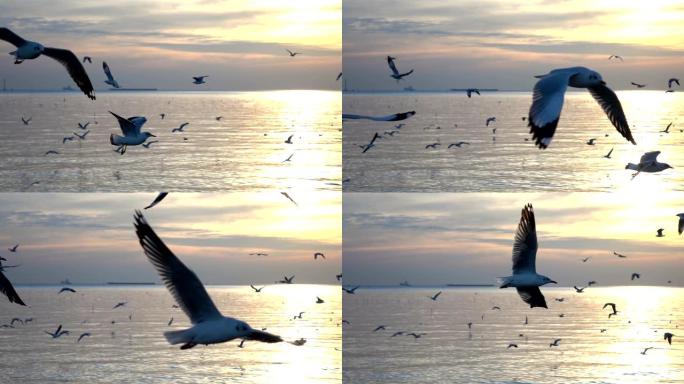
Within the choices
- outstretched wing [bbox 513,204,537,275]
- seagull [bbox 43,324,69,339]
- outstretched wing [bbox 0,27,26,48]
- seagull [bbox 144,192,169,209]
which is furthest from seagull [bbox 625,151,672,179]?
seagull [bbox 43,324,69,339]

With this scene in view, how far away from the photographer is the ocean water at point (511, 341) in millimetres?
11852

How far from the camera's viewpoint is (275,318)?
479 inches

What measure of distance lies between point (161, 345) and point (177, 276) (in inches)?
343

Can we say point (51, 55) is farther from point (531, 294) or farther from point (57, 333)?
point (57, 333)

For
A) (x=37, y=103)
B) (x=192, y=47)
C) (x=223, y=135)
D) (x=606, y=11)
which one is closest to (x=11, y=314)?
(x=223, y=135)

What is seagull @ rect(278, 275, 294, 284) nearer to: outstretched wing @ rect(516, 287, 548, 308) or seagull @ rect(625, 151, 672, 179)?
outstretched wing @ rect(516, 287, 548, 308)

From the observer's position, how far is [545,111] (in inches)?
235

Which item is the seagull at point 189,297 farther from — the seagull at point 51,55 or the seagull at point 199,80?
the seagull at point 199,80

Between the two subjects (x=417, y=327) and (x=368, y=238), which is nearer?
(x=368, y=238)

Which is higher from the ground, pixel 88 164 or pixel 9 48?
pixel 9 48

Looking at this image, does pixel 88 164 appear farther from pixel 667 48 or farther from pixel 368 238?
pixel 667 48

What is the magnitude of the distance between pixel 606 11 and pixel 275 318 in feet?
14.9

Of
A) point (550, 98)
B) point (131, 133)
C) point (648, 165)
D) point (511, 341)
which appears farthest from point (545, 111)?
point (511, 341)

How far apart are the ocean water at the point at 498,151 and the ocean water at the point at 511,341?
1060 millimetres
